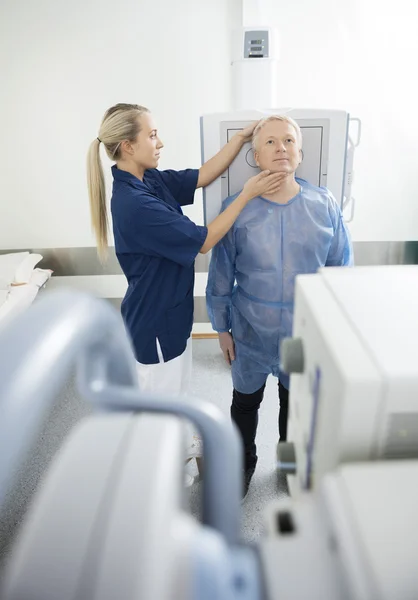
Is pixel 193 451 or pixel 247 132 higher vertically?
pixel 247 132

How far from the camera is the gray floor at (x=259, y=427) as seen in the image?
1.66 meters

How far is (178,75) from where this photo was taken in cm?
239

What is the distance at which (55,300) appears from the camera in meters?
0.32

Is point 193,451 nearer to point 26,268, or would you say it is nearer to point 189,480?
point 189,480

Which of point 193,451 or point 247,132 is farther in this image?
point 193,451

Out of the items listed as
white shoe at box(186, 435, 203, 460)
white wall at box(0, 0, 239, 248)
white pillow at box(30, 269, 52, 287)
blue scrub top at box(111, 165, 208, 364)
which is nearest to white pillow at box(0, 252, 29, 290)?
white pillow at box(30, 269, 52, 287)

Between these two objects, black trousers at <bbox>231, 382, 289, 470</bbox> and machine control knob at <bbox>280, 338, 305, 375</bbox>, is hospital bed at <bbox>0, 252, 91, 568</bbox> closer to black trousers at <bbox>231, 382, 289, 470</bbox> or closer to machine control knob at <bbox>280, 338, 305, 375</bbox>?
black trousers at <bbox>231, 382, 289, 470</bbox>

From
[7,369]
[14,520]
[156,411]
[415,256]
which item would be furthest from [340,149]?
[14,520]

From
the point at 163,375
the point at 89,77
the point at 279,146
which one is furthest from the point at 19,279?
the point at 279,146

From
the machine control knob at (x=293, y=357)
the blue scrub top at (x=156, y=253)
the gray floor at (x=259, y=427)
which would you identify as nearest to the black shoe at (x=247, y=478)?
the gray floor at (x=259, y=427)

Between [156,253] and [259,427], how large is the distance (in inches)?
46.5

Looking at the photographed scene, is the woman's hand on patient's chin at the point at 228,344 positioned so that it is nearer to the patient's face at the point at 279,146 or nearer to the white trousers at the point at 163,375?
the white trousers at the point at 163,375

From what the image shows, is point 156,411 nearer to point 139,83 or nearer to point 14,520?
point 14,520

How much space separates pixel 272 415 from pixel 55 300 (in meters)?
2.07
